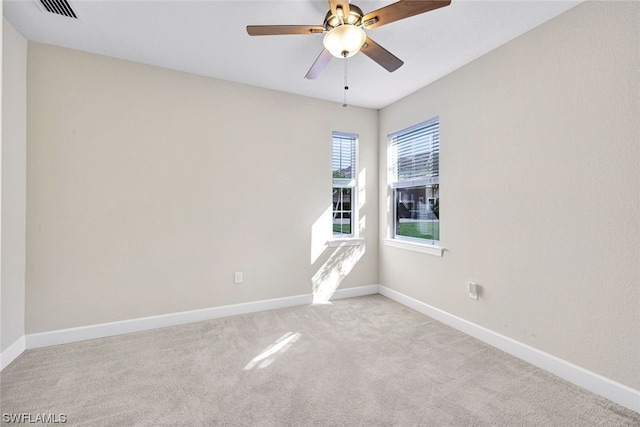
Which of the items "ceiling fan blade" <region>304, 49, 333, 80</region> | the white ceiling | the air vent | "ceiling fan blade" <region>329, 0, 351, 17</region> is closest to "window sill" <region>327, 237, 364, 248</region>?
the white ceiling

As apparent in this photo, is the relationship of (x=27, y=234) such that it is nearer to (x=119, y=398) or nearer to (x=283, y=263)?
(x=119, y=398)

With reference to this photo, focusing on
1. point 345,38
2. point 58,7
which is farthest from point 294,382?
point 58,7

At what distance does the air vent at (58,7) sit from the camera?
6.80ft

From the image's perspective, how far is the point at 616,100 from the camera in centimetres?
192

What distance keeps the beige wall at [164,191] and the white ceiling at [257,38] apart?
29 cm

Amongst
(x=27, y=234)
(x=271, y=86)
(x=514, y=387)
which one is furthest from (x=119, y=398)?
(x=271, y=86)

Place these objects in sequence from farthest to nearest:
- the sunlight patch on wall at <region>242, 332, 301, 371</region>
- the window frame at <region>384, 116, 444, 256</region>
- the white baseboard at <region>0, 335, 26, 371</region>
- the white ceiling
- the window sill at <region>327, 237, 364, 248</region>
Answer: the window sill at <region>327, 237, 364, 248</region>
the window frame at <region>384, 116, 444, 256</region>
the sunlight patch on wall at <region>242, 332, 301, 371</region>
the white baseboard at <region>0, 335, 26, 371</region>
the white ceiling

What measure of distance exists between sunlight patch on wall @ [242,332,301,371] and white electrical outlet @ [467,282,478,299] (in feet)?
5.61

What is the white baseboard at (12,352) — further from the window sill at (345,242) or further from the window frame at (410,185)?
the window frame at (410,185)

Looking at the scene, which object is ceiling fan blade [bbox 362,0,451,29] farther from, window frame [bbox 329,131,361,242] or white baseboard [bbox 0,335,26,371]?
white baseboard [bbox 0,335,26,371]

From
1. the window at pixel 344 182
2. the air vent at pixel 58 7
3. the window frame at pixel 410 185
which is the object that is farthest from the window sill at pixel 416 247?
the air vent at pixel 58 7

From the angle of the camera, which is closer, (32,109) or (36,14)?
(36,14)

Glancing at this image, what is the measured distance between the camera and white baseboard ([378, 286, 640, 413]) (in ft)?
6.17

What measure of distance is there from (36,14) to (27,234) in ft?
5.71
